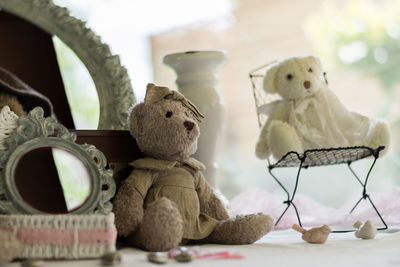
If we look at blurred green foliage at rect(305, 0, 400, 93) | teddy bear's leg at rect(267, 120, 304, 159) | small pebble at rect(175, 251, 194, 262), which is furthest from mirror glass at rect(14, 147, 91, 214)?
blurred green foliage at rect(305, 0, 400, 93)

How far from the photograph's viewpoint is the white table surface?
2.73 ft

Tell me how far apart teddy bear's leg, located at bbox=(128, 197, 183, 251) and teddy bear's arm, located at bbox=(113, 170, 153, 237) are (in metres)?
0.05

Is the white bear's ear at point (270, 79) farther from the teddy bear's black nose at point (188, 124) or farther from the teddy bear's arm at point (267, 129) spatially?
the teddy bear's black nose at point (188, 124)

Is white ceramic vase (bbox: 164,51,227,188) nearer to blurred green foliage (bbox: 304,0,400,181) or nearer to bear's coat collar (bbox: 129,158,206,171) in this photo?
bear's coat collar (bbox: 129,158,206,171)

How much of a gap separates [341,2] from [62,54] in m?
1.59

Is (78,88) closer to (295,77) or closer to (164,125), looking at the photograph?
(164,125)

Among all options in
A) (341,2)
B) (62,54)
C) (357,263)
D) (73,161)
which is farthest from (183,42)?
(357,263)

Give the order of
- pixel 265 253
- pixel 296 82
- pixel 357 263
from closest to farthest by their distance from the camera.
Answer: pixel 357 263, pixel 265 253, pixel 296 82

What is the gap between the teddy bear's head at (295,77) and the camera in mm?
1338

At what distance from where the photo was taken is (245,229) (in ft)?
3.48

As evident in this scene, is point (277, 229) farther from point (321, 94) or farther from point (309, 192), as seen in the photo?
point (309, 192)

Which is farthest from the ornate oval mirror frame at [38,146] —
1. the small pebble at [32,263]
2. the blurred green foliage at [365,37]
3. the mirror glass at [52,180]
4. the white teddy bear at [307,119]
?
the blurred green foliage at [365,37]

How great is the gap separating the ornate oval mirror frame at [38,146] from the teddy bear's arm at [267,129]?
0.50 m

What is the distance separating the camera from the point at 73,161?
3.26ft
